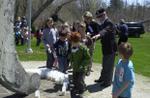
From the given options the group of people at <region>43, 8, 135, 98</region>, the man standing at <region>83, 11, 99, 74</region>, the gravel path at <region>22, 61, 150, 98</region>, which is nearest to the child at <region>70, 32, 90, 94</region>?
the group of people at <region>43, 8, 135, 98</region>

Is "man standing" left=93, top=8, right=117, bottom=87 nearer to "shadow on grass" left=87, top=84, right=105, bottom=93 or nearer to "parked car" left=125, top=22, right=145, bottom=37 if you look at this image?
"shadow on grass" left=87, top=84, right=105, bottom=93

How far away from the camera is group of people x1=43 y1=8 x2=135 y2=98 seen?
303 inches

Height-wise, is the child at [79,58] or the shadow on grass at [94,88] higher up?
the child at [79,58]

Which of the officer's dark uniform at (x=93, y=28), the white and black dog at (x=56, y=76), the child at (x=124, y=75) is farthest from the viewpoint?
the officer's dark uniform at (x=93, y=28)

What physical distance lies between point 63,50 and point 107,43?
125cm

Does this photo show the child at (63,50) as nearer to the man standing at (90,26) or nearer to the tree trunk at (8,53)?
the man standing at (90,26)

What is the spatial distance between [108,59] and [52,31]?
292 centimetres

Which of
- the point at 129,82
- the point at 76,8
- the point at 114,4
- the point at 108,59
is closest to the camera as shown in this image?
the point at 129,82

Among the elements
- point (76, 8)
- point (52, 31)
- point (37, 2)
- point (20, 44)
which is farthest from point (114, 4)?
point (52, 31)

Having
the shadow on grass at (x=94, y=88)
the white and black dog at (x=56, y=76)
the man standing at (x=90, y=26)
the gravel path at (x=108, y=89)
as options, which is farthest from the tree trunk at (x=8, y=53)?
the man standing at (x=90, y=26)

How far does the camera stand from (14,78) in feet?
34.7

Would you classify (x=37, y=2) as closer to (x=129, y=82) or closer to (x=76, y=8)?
(x=76, y=8)

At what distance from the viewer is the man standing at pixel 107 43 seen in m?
12.8

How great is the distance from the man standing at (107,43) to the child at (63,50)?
100cm
